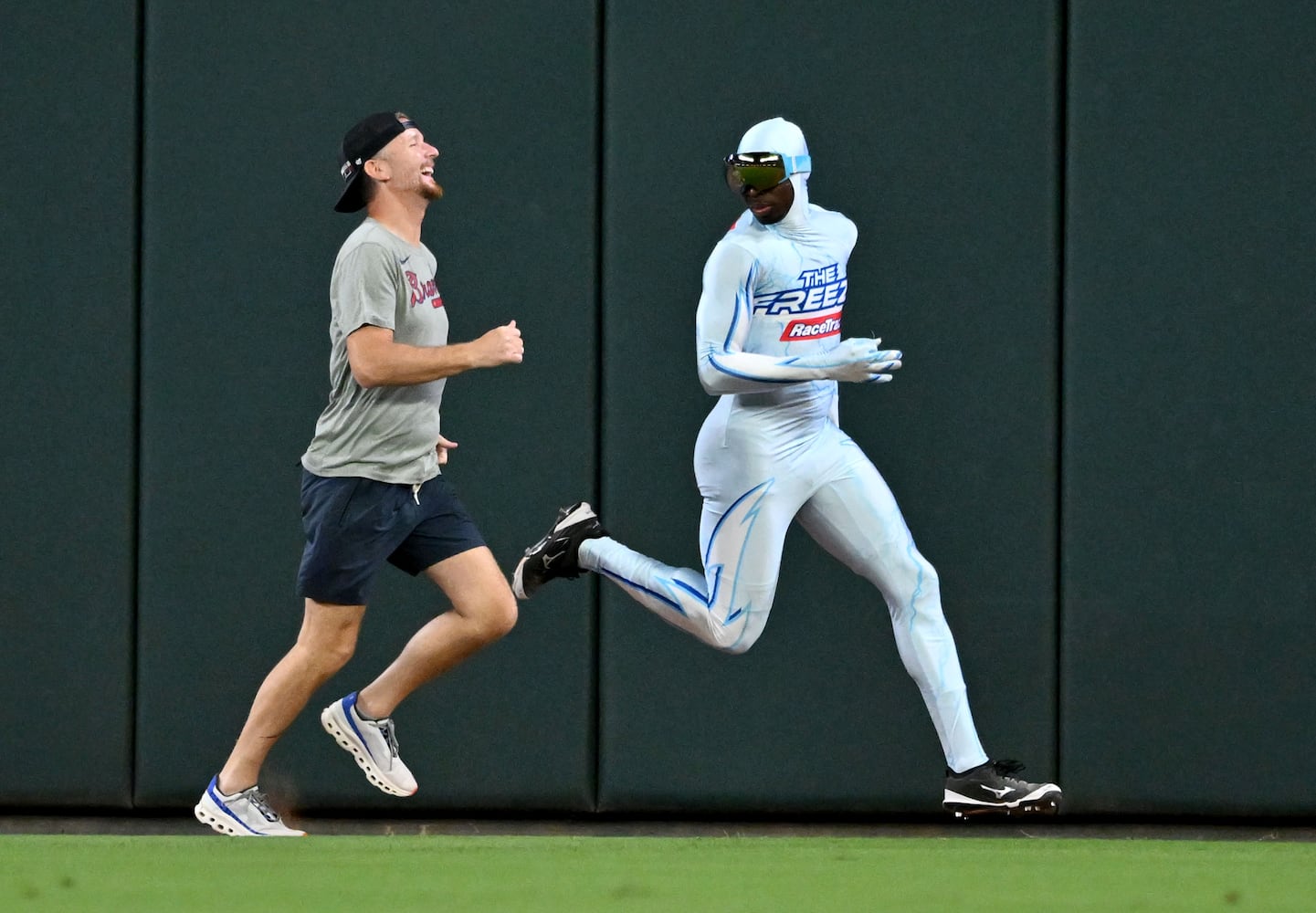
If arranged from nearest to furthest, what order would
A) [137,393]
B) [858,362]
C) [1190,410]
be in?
[858,362], [1190,410], [137,393]

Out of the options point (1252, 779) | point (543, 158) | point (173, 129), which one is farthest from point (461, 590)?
point (1252, 779)

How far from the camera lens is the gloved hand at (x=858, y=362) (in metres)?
3.69

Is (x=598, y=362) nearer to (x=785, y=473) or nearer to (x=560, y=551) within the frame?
(x=560, y=551)

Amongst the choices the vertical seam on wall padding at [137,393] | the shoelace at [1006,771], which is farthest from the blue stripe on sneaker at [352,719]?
the shoelace at [1006,771]

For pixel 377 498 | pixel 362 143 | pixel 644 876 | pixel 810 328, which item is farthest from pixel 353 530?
pixel 810 328

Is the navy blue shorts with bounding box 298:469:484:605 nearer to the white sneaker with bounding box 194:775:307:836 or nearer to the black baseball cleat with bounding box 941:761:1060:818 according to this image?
the white sneaker with bounding box 194:775:307:836

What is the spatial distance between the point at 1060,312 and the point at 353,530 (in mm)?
2148

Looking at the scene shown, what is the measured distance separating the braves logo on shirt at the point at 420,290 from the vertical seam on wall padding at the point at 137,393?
132 cm

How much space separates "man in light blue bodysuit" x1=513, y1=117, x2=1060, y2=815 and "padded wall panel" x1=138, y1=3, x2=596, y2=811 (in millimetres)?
894

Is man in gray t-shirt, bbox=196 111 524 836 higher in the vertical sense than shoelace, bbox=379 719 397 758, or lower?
higher

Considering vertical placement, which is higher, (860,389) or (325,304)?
(325,304)

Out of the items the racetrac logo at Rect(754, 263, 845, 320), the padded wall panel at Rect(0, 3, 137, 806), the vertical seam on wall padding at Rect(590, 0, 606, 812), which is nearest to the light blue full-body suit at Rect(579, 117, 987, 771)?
the racetrac logo at Rect(754, 263, 845, 320)

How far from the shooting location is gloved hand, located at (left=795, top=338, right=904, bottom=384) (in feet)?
12.1

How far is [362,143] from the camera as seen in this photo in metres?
4.09
